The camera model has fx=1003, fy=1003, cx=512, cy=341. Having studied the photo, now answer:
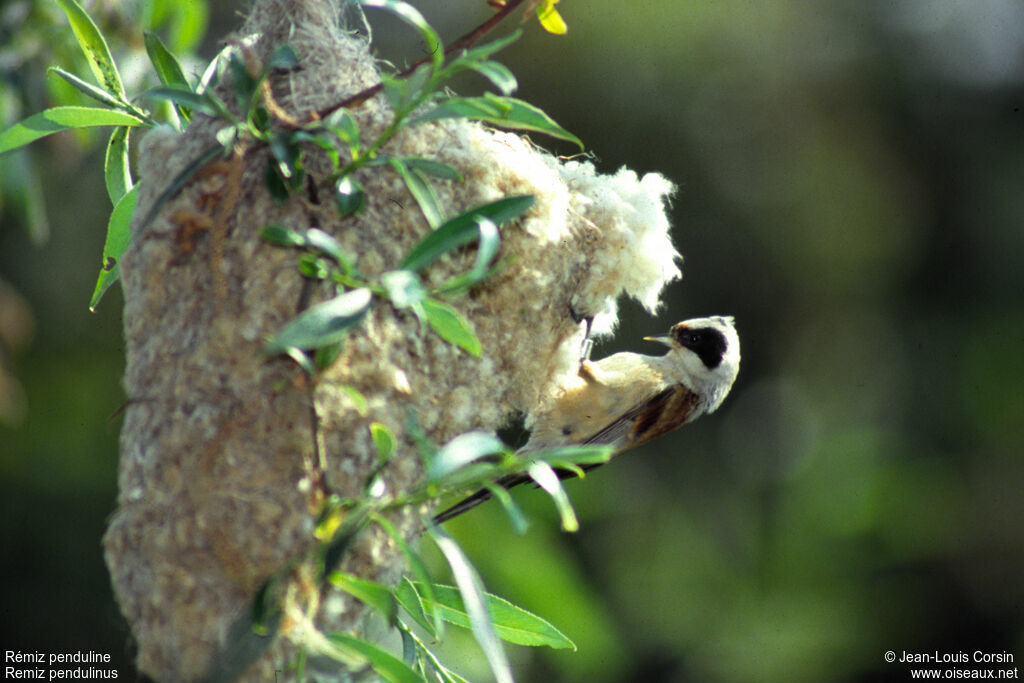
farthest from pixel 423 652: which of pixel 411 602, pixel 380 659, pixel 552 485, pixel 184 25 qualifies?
pixel 184 25

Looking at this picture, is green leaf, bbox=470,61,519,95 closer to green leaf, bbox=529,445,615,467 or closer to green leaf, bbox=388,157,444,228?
green leaf, bbox=388,157,444,228

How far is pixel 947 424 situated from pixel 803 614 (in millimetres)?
1838

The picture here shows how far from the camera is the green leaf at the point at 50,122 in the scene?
183cm

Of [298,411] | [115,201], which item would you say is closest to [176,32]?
[115,201]

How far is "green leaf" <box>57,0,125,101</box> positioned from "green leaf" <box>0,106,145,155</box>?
110mm

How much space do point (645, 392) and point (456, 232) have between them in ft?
5.57

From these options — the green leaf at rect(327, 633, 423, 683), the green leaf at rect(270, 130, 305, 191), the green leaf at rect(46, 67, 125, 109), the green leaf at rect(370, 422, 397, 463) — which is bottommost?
the green leaf at rect(327, 633, 423, 683)

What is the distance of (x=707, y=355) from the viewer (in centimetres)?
316

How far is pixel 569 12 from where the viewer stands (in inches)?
243

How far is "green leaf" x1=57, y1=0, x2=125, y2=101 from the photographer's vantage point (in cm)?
199

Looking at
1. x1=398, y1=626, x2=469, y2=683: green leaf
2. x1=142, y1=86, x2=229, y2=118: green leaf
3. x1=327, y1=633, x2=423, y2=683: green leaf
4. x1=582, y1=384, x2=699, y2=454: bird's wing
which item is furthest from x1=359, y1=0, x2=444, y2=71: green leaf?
x1=582, y1=384, x2=699, y2=454: bird's wing

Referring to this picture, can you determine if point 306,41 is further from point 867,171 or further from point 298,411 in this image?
point 867,171

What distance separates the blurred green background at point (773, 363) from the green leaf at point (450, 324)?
257 centimetres

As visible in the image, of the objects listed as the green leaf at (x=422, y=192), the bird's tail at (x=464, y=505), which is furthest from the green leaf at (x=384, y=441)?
the bird's tail at (x=464, y=505)
